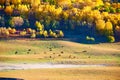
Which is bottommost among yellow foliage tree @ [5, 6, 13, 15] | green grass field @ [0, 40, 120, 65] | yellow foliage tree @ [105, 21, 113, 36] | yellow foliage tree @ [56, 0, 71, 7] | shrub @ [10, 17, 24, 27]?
green grass field @ [0, 40, 120, 65]

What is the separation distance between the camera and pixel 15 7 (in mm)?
67500

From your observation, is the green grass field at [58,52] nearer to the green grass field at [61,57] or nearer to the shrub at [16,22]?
the green grass field at [61,57]

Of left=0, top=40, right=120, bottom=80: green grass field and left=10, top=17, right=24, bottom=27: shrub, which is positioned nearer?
left=0, top=40, right=120, bottom=80: green grass field

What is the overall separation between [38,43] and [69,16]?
10.7 m

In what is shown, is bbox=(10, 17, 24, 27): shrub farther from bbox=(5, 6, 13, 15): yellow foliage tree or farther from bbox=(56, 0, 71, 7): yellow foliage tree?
bbox=(56, 0, 71, 7): yellow foliage tree

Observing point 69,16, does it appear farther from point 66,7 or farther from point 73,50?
point 73,50

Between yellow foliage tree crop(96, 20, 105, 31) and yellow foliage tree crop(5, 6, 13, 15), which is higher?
yellow foliage tree crop(5, 6, 13, 15)

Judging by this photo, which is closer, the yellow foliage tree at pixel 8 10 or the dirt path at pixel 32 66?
the dirt path at pixel 32 66

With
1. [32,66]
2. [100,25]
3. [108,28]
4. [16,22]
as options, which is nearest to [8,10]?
[16,22]

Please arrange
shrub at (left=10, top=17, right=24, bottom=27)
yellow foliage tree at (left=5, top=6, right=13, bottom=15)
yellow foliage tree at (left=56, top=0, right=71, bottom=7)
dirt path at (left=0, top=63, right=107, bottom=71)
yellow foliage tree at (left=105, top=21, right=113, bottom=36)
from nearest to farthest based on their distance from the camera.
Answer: dirt path at (left=0, top=63, right=107, bottom=71) < yellow foliage tree at (left=105, top=21, right=113, bottom=36) < shrub at (left=10, top=17, right=24, bottom=27) < yellow foliage tree at (left=5, top=6, right=13, bottom=15) < yellow foliage tree at (left=56, top=0, right=71, bottom=7)

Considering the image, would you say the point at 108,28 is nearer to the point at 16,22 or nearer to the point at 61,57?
the point at 61,57

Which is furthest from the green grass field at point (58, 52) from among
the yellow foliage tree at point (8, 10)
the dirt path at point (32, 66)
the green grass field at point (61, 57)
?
the yellow foliage tree at point (8, 10)

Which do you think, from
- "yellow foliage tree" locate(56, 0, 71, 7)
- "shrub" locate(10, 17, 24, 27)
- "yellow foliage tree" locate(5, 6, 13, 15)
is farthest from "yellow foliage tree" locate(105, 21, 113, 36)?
"yellow foliage tree" locate(5, 6, 13, 15)

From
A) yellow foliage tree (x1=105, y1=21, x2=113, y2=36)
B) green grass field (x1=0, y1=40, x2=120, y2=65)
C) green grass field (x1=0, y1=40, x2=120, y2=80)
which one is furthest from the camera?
yellow foliage tree (x1=105, y1=21, x2=113, y2=36)
